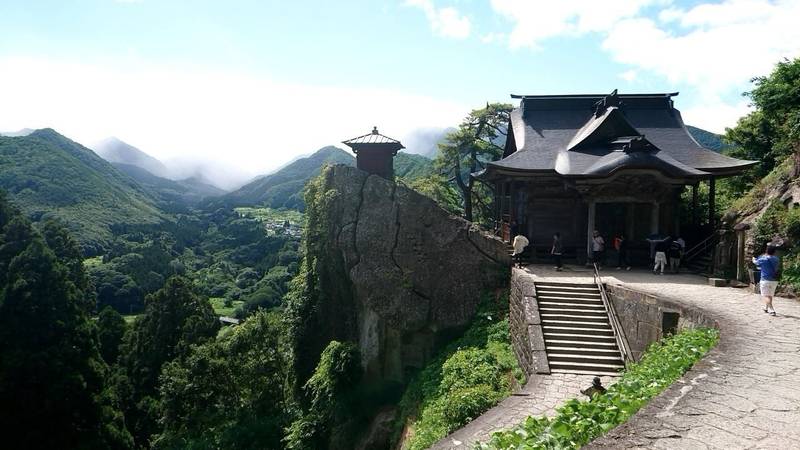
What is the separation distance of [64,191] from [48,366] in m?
90.9

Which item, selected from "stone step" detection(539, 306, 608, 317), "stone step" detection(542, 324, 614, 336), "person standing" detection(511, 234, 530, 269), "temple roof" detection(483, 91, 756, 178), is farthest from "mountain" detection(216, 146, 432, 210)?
"stone step" detection(542, 324, 614, 336)

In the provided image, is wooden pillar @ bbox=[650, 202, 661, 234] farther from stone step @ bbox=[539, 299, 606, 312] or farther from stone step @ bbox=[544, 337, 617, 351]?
stone step @ bbox=[544, 337, 617, 351]

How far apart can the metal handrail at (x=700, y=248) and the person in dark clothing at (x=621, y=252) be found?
2199mm

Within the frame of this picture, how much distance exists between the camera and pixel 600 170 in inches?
649

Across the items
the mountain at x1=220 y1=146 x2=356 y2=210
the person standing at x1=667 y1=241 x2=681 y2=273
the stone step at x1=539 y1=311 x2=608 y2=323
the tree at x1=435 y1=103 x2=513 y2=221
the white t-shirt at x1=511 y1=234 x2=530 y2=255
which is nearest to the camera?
the stone step at x1=539 y1=311 x2=608 y2=323

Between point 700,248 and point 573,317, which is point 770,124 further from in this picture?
point 573,317

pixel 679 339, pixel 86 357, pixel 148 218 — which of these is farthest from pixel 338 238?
pixel 148 218

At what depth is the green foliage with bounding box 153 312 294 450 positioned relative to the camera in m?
20.2

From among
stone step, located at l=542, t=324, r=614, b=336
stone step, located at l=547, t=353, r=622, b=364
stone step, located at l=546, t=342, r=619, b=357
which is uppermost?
stone step, located at l=542, t=324, r=614, b=336

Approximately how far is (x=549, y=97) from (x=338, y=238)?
13.0 meters

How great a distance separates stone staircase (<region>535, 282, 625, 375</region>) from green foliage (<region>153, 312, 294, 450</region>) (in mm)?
12816

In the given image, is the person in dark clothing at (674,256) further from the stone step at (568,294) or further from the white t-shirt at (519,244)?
the white t-shirt at (519,244)

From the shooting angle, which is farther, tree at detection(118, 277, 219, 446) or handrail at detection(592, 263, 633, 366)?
tree at detection(118, 277, 219, 446)

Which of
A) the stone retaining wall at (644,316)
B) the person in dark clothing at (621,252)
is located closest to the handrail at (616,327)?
the stone retaining wall at (644,316)
